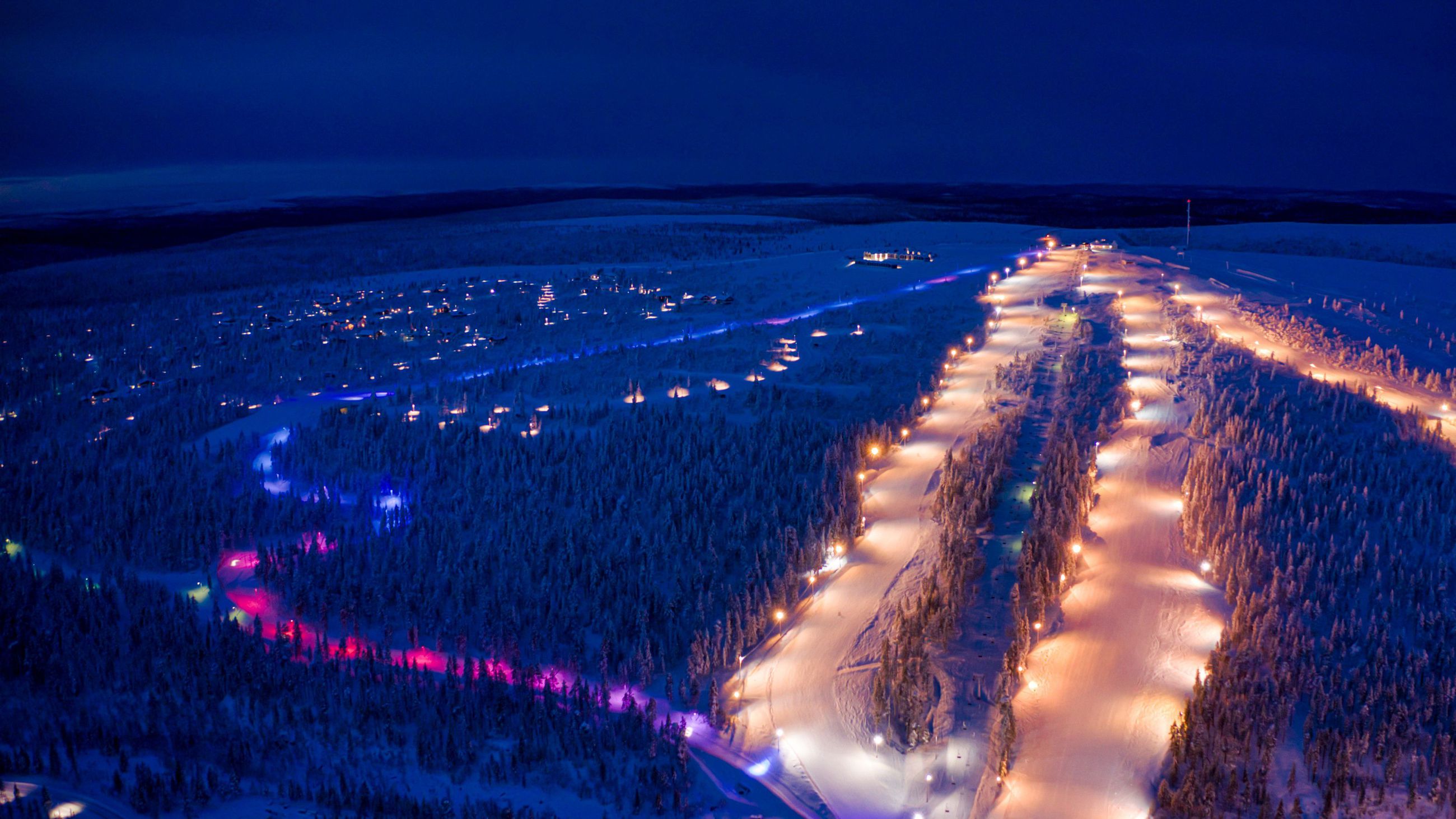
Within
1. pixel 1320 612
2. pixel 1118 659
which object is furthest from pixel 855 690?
pixel 1320 612

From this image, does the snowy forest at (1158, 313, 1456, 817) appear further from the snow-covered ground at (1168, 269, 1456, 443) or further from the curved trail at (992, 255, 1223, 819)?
the snow-covered ground at (1168, 269, 1456, 443)

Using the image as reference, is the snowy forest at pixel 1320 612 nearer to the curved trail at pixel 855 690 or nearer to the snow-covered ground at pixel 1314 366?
the snow-covered ground at pixel 1314 366

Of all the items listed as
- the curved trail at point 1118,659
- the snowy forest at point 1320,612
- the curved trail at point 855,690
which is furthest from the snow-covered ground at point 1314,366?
the curved trail at point 855,690

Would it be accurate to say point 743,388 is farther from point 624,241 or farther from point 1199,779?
point 624,241

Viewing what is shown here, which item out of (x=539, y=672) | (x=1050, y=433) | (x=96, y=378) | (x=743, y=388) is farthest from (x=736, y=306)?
(x=539, y=672)

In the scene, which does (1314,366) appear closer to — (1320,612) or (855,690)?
(1320,612)

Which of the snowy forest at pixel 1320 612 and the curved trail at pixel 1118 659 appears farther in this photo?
the curved trail at pixel 1118 659
